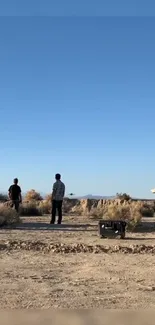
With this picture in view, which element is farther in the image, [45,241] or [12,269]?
[45,241]

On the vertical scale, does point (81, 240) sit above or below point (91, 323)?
above

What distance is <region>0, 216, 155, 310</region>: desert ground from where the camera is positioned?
714cm

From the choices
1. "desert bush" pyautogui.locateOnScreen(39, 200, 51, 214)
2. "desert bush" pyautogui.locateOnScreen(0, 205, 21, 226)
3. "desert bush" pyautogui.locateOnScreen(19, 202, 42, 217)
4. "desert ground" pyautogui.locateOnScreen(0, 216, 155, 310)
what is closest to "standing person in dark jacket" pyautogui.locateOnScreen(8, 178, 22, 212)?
"desert bush" pyautogui.locateOnScreen(0, 205, 21, 226)

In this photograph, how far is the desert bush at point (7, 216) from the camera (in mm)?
18375

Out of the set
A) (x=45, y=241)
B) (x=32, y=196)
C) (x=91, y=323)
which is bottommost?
(x=91, y=323)

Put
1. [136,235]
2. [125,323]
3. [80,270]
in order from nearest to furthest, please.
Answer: [125,323], [80,270], [136,235]

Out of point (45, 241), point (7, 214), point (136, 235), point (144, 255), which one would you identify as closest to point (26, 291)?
point (144, 255)

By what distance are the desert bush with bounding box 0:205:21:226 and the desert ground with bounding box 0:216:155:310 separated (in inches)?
123

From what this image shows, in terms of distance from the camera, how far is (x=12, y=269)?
380 inches

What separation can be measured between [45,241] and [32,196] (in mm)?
31110

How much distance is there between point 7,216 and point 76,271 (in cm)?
966

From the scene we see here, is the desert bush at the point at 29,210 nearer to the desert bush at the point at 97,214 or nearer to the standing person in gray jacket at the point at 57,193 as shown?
the desert bush at the point at 97,214

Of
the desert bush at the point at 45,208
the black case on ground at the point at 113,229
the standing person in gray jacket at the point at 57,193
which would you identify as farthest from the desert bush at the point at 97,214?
the black case on ground at the point at 113,229

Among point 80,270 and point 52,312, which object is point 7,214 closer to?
point 80,270
